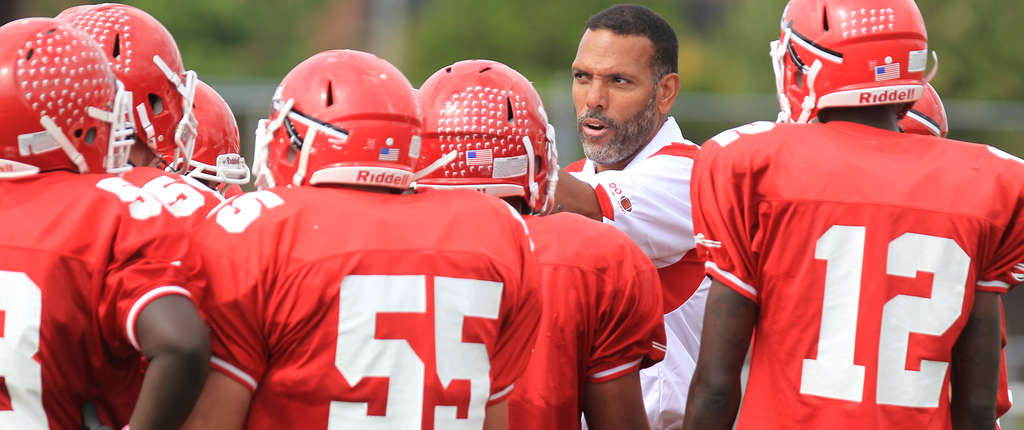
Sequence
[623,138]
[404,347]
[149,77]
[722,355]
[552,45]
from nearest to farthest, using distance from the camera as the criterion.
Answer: [404,347]
[722,355]
[149,77]
[623,138]
[552,45]

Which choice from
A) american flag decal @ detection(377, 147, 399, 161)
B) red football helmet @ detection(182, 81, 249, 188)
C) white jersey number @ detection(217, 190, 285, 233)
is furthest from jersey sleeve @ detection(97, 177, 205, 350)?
red football helmet @ detection(182, 81, 249, 188)

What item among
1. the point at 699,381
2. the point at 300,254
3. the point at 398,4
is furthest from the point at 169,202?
the point at 398,4

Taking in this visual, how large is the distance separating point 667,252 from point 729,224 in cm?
96

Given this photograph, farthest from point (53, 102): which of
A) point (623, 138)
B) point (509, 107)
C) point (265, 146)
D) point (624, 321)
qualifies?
point (623, 138)

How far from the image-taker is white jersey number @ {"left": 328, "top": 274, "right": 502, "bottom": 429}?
2.81 m

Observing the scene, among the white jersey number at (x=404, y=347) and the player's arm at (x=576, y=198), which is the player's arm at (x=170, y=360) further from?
the player's arm at (x=576, y=198)

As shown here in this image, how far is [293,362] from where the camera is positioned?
284 centimetres

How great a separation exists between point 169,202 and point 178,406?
0.57 m

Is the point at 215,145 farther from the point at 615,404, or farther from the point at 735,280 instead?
the point at 735,280

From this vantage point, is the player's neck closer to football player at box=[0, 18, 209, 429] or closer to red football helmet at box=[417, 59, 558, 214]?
red football helmet at box=[417, 59, 558, 214]

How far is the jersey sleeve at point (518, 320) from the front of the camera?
9.92 ft

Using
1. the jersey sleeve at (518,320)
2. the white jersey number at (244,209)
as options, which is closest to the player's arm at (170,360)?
the white jersey number at (244,209)

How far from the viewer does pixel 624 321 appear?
3.44 metres

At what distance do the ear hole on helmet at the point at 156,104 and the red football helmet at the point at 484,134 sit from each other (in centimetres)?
84
